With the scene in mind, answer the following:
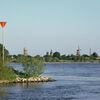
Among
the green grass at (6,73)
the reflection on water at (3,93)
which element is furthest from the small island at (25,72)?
the reflection on water at (3,93)

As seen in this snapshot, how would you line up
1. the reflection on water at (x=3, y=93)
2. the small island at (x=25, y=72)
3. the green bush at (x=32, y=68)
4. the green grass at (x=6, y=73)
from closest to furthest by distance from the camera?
the reflection on water at (x=3, y=93)
the green grass at (x=6, y=73)
the small island at (x=25, y=72)
the green bush at (x=32, y=68)

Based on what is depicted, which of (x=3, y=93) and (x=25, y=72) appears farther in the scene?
(x=25, y=72)

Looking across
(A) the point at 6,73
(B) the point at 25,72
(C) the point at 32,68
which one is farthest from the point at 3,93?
(C) the point at 32,68

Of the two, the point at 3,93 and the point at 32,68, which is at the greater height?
the point at 32,68

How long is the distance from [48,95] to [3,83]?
1615 cm

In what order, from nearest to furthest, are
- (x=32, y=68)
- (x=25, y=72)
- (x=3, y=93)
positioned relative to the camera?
1. (x=3, y=93)
2. (x=32, y=68)
3. (x=25, y=72)

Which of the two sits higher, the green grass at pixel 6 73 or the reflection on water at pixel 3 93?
the green grass at pixel 6 73

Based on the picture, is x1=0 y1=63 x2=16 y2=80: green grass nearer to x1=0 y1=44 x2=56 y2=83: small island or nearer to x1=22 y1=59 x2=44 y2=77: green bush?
x1=0 y1=44 x2=56 y2=83: small island

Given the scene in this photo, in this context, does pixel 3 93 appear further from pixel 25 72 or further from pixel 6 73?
pixel 25 72

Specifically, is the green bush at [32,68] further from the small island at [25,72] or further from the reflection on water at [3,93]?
the reflection on water at [3,93]

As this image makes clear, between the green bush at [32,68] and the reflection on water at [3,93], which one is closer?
the reflection on water at [3,93]

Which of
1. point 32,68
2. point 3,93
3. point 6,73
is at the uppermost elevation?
point 32,68

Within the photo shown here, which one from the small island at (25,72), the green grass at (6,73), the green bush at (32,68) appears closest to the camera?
the green grass at (6,73)

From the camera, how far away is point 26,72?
228 ft
